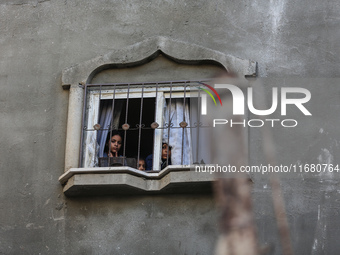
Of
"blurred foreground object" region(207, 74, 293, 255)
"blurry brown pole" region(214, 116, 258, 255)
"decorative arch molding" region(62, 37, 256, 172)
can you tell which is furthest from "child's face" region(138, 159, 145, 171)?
"blurry brown pole" region(214, 116, 258, 255)

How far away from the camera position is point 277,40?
1197 centimetres

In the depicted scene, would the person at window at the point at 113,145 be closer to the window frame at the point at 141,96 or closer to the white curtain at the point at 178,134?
the window frame at the point at 141,96

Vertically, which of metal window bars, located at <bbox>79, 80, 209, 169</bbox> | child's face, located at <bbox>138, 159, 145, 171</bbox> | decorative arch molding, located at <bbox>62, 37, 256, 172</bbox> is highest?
decorative arch molding, located at <bbox>62, 37, 256, 172</bbox>

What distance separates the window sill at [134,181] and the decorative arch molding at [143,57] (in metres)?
1.47

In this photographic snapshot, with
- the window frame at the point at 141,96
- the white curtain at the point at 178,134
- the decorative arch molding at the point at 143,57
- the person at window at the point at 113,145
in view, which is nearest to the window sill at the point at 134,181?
the window frame at the point at 141,96

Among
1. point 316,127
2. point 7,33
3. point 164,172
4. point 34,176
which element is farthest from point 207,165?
point 7,33

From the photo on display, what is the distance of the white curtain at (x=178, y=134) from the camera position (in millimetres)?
11773

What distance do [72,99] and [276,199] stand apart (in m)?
2.96

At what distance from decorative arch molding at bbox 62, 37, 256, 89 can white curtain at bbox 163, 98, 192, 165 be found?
23.1 inches

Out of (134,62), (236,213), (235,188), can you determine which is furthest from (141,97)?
(236,213)

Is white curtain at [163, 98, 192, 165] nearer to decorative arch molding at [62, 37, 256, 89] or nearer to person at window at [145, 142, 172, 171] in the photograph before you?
person at window at [145, 142, 172, 171]

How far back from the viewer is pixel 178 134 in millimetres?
11875

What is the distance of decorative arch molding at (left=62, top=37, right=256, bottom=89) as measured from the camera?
12.0 metres

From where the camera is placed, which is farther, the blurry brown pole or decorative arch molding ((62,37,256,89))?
decorative arch molding ((62,37,256,89))
